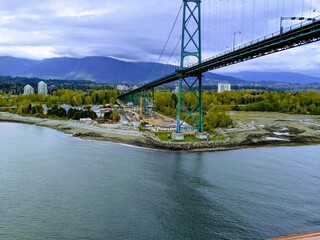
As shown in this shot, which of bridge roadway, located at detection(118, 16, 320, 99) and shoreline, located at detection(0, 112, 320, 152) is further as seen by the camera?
shoreline, located at detection(0, 112, 320, 152)

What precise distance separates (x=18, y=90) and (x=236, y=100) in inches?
1160

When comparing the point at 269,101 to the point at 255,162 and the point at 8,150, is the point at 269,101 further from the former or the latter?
the point at 8,150

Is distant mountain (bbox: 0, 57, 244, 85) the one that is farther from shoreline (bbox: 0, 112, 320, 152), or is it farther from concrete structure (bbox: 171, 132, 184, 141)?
concrete structure (bbox: 171, 132, 184, 141)

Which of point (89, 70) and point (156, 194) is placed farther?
point (89, 70)

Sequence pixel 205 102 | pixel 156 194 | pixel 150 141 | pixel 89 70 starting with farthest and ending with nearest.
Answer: pixel 89 70, pixel 205 102, pixel 150 141, pixel 156 194

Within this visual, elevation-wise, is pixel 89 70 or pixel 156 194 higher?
pixel 89 70

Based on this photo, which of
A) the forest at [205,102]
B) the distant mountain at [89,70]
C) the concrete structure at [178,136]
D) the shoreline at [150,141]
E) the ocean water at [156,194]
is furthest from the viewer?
the distant mountain at [89,70]

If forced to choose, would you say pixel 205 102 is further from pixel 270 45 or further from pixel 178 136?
pixel 270 45

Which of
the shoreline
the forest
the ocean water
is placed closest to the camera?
the ocean water

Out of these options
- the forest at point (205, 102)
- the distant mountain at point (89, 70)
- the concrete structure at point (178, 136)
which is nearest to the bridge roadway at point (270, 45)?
the concrete structure at point (178, 136)

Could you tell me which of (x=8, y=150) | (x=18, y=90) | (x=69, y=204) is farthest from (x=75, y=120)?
(x=18, y=90)

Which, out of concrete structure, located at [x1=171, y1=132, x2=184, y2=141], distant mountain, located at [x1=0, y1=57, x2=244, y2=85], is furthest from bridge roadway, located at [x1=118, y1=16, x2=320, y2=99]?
distant mountain, located at [x1=0, y1=57, x2=244, y2=85]

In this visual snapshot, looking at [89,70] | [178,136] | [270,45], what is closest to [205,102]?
[178,136]

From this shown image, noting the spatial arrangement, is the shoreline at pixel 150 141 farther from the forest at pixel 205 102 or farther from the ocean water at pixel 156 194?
the forest at pixel 205 102
